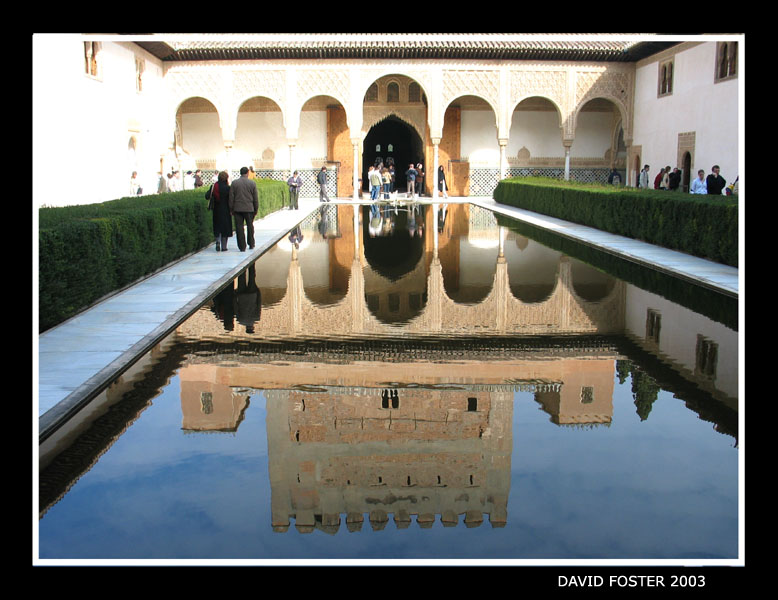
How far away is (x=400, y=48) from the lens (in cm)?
2545

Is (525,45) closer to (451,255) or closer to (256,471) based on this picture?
(451,255)

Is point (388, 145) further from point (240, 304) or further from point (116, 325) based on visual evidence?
point (116, 325)

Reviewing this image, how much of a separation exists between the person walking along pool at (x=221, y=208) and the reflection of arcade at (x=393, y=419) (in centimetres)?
648

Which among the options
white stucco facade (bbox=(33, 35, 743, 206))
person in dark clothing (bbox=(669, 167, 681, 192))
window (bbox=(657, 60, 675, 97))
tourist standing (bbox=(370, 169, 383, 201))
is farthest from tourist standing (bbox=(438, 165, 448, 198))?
person in dark clothing (bbox=(669, 167, 681, 192))

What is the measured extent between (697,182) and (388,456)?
1463cm

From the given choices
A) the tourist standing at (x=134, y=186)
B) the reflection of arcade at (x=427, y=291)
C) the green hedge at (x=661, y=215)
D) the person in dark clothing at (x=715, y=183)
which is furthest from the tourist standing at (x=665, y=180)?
the tourist standing at (x=134, y=186)

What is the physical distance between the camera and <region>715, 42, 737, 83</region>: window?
19516 mm

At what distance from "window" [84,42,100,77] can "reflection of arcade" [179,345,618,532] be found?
1587cm

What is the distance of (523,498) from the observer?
3242 mm

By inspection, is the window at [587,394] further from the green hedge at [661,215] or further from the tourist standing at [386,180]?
the tourist standing at [386,180]

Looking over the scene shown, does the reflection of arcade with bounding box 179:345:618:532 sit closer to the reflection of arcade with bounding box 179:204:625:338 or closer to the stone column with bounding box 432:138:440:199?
the reflection of arcade with bounding box 179:204:625:338

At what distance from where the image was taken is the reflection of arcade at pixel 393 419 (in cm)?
320

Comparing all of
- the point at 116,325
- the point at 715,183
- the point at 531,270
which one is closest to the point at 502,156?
the point at 715,183
